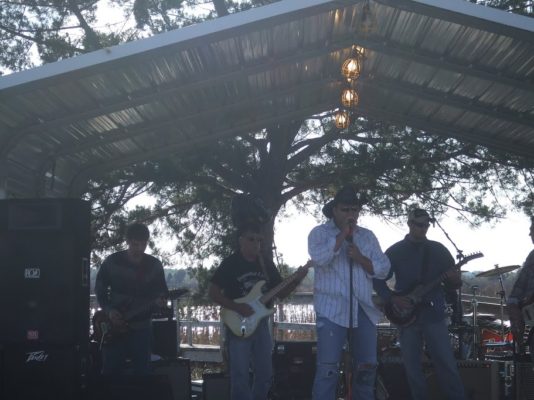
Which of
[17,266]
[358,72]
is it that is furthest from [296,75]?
[17,266]

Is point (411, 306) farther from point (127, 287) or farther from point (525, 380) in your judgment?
point (127, 287)

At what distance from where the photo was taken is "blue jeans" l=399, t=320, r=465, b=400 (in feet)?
23.5

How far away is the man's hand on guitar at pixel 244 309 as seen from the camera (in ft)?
22.5

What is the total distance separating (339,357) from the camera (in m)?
5.92

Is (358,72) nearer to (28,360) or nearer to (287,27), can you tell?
(287,27)

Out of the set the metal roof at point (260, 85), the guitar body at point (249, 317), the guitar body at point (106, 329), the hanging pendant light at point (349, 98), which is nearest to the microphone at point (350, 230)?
the guitar body at point (249, 317)

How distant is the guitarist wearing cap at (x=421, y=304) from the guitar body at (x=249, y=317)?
1068 mm

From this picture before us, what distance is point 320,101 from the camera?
9.84 metres

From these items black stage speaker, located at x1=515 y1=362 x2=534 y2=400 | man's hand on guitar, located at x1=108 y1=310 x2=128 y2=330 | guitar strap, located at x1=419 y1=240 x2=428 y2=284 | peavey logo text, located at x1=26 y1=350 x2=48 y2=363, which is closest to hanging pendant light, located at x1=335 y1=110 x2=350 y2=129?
guitar strap, located at x1=419 y1=240 x2=428 y2=284

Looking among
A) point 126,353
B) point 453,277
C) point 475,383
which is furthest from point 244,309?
point 475,383

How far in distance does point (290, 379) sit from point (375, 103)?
3.25 metres

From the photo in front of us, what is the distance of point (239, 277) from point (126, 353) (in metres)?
1.41

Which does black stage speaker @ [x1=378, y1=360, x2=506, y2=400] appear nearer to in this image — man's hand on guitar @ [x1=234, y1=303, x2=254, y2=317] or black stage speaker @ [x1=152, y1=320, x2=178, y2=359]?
man's hand on guitar @ [x1=234, y1=303, x2=254, y2=317]

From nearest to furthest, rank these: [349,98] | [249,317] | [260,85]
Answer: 1. [249,317]
2. [260,85]
3. [349,98]
